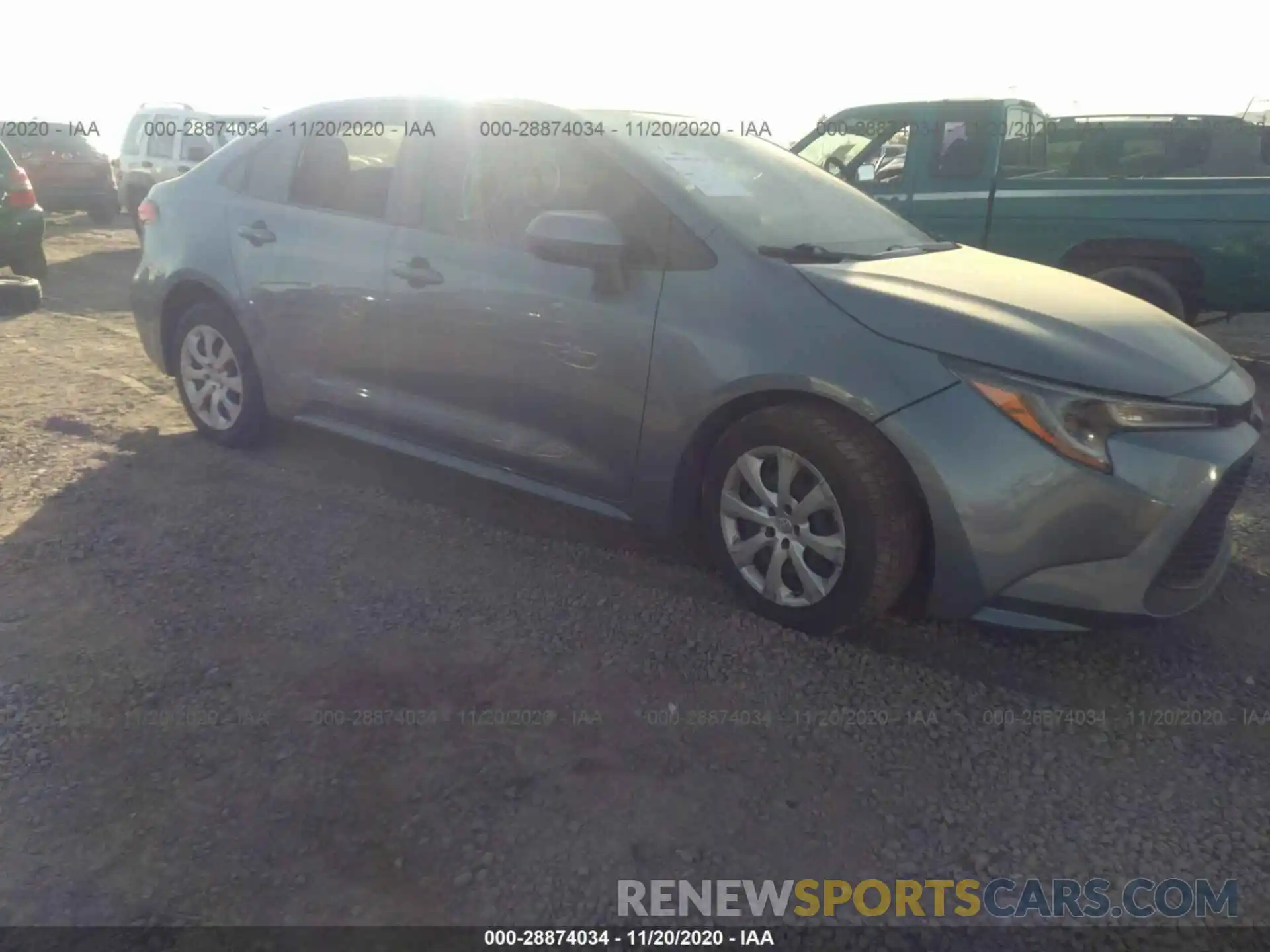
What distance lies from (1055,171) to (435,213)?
5.90 m

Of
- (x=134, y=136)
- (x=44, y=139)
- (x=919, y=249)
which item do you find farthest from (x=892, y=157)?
(x=44, y=139)

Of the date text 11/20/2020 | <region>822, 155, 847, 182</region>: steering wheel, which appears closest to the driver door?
<region>822, 155, 847, 182</region>: steering wheel

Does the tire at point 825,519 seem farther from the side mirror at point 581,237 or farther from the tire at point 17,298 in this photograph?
the tire at point 17,298

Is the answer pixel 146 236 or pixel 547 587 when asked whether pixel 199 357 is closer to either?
pixel 146 236

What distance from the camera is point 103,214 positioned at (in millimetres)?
14812

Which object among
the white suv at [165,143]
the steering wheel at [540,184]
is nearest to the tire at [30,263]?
the white suv at [165,143]

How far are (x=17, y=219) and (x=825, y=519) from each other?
8.94 meters

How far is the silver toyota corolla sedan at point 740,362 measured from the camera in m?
2.77

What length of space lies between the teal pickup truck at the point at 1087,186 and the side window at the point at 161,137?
942 centimetres

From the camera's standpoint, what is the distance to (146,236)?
498 cm

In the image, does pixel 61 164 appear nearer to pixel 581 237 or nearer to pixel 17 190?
pixel 17 190

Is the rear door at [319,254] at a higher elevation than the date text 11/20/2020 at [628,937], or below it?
higher

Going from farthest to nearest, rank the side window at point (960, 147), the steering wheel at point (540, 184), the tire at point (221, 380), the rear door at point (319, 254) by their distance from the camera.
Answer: the side window at point (960, 147)
the tire at point (221, 380)
the rear door at point (319, 254)
the steering wheel at point (540, 184)

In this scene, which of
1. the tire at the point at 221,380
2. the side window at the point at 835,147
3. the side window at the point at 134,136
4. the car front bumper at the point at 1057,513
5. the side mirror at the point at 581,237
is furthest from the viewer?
the side window at the point at 134,136
